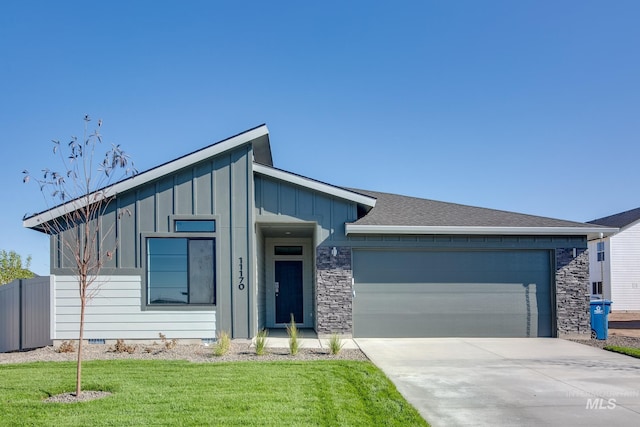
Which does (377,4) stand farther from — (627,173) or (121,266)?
(627,173)

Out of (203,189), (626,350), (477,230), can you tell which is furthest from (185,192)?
(626,350)

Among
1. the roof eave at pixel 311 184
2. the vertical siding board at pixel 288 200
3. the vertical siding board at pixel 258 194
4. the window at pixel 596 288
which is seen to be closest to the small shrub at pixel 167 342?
the vertical siding board at pixel 258 194

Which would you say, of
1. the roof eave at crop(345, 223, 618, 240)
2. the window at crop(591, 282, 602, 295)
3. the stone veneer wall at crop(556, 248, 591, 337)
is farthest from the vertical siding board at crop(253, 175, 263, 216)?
the window at crop(591, 282, 602, 295)

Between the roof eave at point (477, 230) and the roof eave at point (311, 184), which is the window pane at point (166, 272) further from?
the roof eave at point (477, 230)

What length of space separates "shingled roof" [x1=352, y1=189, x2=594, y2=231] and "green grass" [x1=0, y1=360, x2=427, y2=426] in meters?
4.64

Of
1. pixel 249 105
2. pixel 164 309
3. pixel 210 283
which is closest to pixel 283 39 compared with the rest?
pixel 249 105

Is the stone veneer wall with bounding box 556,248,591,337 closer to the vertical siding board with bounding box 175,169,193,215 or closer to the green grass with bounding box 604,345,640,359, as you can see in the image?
the green grass with bounding box 604,345,640,359

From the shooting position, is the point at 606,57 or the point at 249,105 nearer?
the point at 606,57

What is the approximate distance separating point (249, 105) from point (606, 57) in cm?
955

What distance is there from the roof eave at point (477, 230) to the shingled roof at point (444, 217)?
0.12 m

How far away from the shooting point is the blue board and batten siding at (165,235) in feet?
36.4

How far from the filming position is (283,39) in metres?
13.2

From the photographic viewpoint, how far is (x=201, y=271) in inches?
444

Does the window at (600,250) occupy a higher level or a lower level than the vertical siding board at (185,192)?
lower
